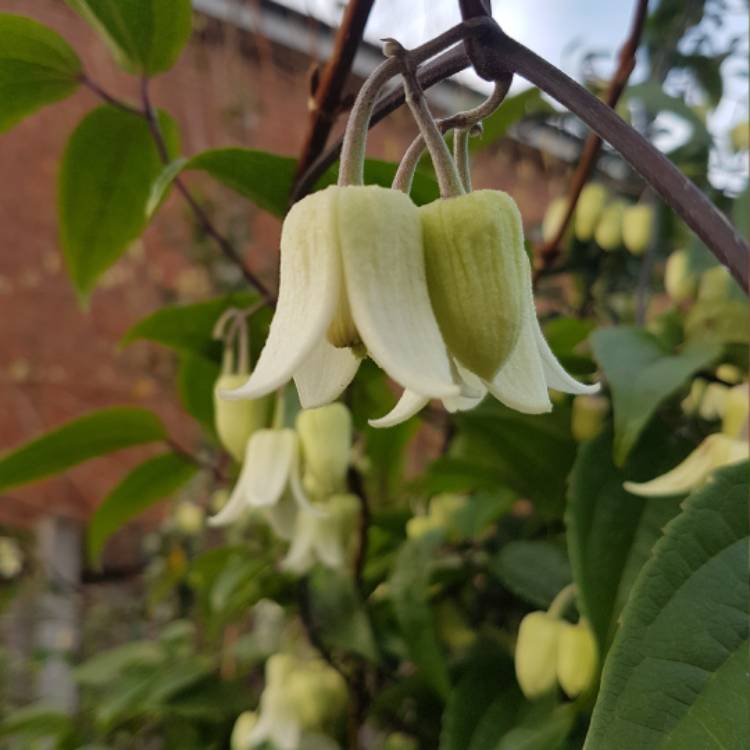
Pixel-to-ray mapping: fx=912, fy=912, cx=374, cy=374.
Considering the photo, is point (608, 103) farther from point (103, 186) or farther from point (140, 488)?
point (140, 488)

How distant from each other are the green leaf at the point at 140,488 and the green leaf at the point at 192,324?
143 millimetres

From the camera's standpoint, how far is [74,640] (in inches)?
76.9

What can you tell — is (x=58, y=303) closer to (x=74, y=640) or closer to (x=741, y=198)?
(x=74, y=640)

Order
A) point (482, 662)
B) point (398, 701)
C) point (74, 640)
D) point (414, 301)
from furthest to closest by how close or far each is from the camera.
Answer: point (74, 640), point (398, 701), point (482, 662), point (414, 301)

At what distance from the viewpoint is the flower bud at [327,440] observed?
525mm

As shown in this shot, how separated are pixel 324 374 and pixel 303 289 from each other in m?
0.04

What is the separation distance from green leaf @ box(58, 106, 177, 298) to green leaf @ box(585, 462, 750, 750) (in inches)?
16.5

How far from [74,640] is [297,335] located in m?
1.89

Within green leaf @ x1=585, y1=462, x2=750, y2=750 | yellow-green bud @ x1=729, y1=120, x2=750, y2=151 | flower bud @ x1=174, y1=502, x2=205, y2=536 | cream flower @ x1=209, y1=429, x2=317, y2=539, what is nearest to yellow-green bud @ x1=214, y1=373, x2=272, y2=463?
cream flower @ x1=209, y1=429, x2=317, y2=539

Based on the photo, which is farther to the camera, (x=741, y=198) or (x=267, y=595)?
(x=267, y=595)

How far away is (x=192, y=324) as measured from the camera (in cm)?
65

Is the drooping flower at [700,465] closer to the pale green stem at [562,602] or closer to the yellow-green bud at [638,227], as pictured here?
the pale green stem at [562,602]

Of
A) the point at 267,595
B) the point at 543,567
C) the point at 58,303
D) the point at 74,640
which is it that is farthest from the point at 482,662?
the point at 58,303

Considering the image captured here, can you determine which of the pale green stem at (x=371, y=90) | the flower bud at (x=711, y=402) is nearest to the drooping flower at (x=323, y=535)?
the flower bud at (x=711, y=402)
